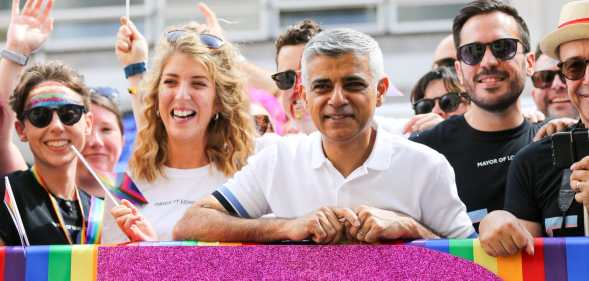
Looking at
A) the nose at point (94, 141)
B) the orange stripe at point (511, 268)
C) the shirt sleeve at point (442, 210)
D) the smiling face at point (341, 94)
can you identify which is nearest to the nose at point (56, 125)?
the nose at point (94, 141)

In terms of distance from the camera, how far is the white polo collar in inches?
112

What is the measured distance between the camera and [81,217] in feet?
12.3

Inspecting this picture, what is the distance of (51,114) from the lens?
3709 millimetres

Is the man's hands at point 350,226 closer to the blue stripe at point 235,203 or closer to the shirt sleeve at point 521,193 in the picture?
the blue stripe at point 235,203

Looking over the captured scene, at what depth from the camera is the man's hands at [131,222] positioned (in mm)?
3031

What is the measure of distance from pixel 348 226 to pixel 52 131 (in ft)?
5.19

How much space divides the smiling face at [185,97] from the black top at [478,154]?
858mm

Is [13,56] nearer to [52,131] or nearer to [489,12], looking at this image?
[52,131]

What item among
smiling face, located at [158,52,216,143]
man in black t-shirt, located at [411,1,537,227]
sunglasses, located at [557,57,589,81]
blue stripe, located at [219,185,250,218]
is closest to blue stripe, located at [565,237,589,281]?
A: sunglasses, located at [557,57,589,81]

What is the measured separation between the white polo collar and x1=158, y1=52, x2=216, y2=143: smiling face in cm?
88

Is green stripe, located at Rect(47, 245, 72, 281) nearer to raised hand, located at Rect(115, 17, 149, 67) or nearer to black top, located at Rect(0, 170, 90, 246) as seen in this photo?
black top, located at Rect(0, 170, 90, 246)

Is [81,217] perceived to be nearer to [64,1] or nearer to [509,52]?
[509,52]

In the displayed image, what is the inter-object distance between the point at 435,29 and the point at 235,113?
19.0 feet

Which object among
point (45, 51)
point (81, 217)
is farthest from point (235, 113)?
point (45, 51)
